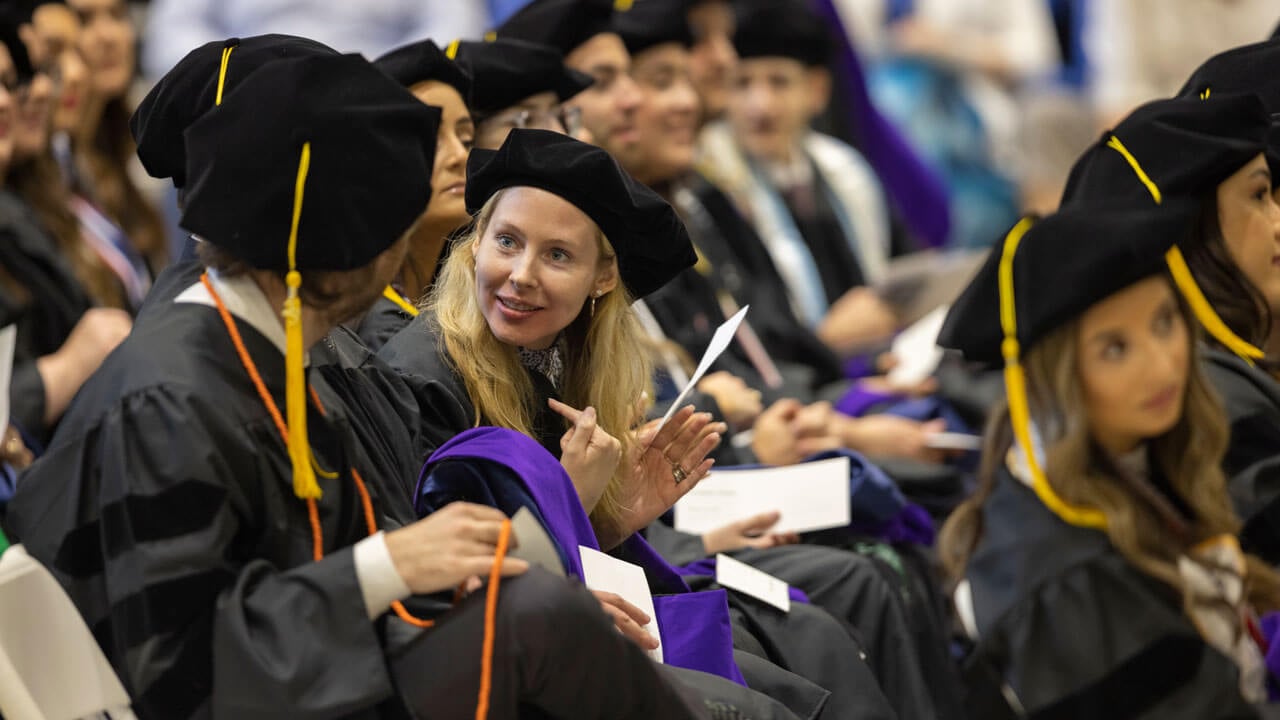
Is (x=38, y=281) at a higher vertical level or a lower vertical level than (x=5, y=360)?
lower

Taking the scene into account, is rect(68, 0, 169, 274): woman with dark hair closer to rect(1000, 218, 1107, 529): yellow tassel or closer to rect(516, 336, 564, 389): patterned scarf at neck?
rect(516, 336, 564, 389): patterned scarf at neck

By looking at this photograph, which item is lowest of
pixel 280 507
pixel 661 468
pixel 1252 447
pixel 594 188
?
pixel 1252 447

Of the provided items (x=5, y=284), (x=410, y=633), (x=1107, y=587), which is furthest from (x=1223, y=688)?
(x=5, y=284)

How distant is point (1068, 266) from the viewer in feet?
8.88

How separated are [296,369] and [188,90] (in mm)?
584

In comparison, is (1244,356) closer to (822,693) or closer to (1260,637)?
(1260,637)

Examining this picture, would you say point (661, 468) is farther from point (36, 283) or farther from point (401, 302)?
point (36, 283)

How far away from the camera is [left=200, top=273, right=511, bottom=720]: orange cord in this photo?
2.45 metres

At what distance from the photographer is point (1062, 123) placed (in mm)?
6141

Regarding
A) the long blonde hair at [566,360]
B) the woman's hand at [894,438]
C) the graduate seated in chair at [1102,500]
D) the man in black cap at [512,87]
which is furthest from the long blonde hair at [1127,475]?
the woman's hand at [894,438]

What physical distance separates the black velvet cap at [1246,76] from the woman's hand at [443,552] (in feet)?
7.17

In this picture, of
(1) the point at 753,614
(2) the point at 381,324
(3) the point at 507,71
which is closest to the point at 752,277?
(3) the point at 507,71

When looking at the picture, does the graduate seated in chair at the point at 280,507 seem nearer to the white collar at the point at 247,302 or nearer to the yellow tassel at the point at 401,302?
the white collar at the point at 247,302

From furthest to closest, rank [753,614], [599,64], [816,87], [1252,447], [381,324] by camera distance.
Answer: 1. [816,87]
2. [599,64]
3. [381,324]
4. [753,614]
5. [1252,447]
